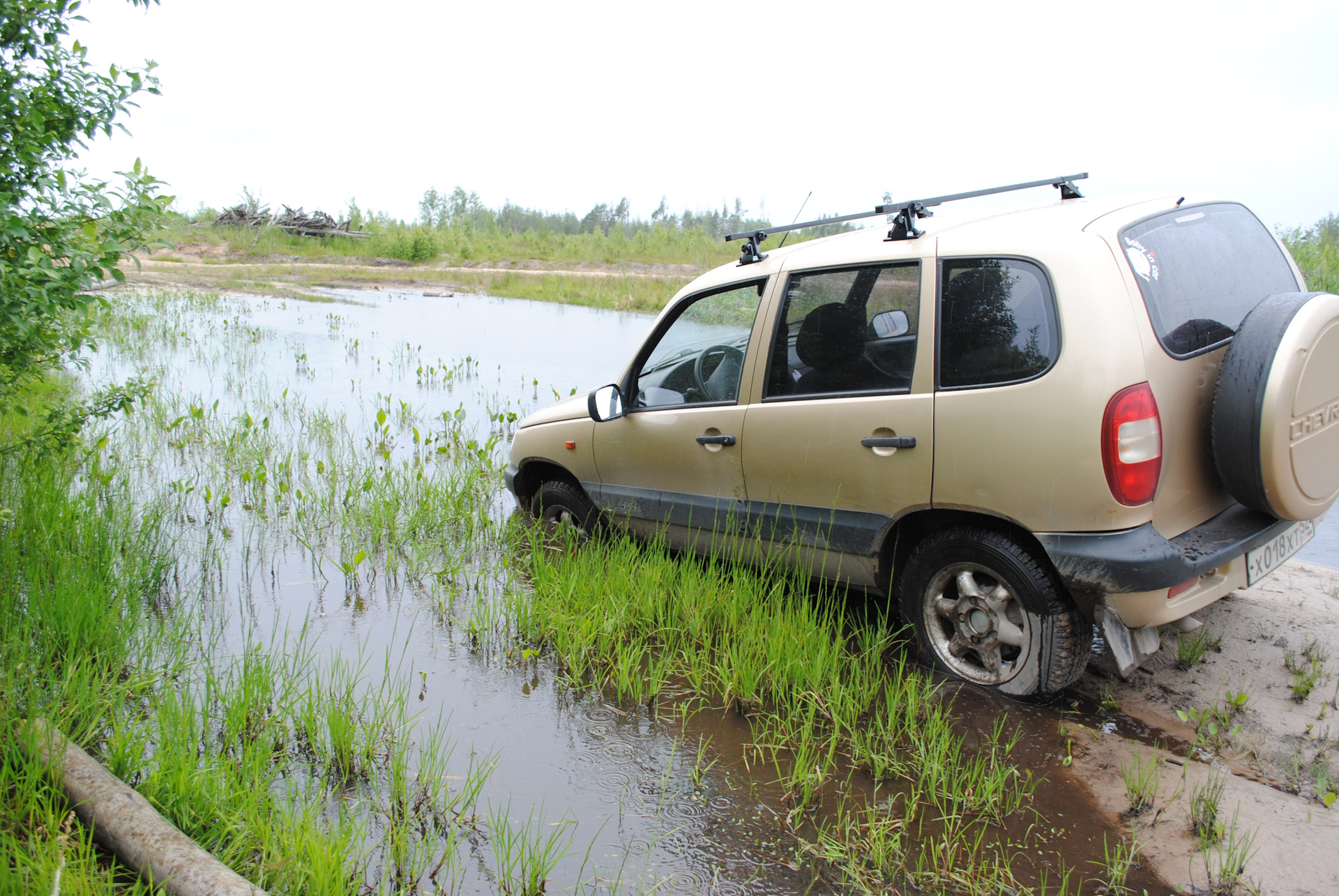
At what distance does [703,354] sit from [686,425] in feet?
1.33

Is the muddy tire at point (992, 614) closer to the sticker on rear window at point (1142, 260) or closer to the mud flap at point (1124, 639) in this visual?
the mud flap at point (1124, 639)

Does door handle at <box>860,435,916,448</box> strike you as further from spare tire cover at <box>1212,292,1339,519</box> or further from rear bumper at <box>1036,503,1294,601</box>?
spare tire cover at <box>1212,292,1339,519</box>

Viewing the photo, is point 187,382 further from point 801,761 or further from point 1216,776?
point 1216,776

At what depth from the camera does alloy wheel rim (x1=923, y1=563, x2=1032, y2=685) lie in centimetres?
348

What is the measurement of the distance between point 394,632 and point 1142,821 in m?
3.38

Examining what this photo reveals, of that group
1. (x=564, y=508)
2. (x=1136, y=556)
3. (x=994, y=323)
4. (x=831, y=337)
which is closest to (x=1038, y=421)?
(x=994, y=323)

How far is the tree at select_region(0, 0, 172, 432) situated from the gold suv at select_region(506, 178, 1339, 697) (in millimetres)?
3010

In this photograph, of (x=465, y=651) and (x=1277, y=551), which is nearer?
(x=1277, y=551)

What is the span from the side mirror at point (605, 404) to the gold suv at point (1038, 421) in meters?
0.73

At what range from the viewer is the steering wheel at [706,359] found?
177 inches

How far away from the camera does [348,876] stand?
8.32ft

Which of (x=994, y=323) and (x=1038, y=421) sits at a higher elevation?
(x=994, y=323)

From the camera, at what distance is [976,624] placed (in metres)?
3.61

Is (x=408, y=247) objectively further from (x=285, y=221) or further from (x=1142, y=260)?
(x=1142, y=260)
